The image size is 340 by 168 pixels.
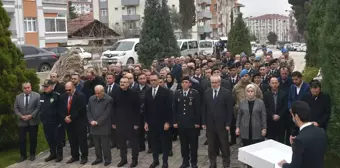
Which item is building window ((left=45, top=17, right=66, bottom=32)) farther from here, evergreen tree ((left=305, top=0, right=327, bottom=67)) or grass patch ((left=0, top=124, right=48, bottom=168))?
grass patch ((left=0, top=124, right=48, bottom=168))

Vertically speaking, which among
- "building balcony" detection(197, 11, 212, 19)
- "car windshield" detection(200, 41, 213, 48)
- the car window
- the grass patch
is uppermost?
"building balcony" detection(197, 11, 212, 19)

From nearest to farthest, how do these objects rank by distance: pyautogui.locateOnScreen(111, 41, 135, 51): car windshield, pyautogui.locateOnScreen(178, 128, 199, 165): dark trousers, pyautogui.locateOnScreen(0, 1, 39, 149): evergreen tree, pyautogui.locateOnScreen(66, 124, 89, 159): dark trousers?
pyautogui.locateOnScreen(178, 128, 199, 165): dark trousers
pyautogui.locateOnScreen(66, 124, 89, 159): dark trousers
pyautogui.locateOnScreen(0, 1, 39, 149): evergreen tree
pyautogui.locateOnScreen(111, 41, 135, 51): car windshield

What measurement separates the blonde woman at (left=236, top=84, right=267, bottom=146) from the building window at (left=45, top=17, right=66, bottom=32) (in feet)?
125

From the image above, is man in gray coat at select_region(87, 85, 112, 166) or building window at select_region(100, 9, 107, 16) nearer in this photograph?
man in gray coat at select_region(87, 85, 112, 166)

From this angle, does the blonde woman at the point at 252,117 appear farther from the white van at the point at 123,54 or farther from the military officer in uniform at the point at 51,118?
the white van at the point at 123,54

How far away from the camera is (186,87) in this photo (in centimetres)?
813

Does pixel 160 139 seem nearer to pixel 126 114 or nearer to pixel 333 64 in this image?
pixel 126 114

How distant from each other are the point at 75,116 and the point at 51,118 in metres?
0.66

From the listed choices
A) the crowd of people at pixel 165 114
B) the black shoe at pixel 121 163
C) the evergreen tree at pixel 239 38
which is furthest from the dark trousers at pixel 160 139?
the evergreen tree at pixel 239 38

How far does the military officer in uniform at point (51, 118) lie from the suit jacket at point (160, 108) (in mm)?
2169

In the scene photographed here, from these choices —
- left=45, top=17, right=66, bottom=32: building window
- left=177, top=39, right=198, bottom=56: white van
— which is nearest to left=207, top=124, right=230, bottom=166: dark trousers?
left=177, top=39, right=198, bottom=56: white van

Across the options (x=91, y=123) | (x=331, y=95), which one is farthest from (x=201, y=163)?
(x=331, y=95)

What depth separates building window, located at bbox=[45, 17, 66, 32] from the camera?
140 feet

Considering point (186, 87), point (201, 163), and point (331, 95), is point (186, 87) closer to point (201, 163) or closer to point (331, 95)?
point (201, 163)
